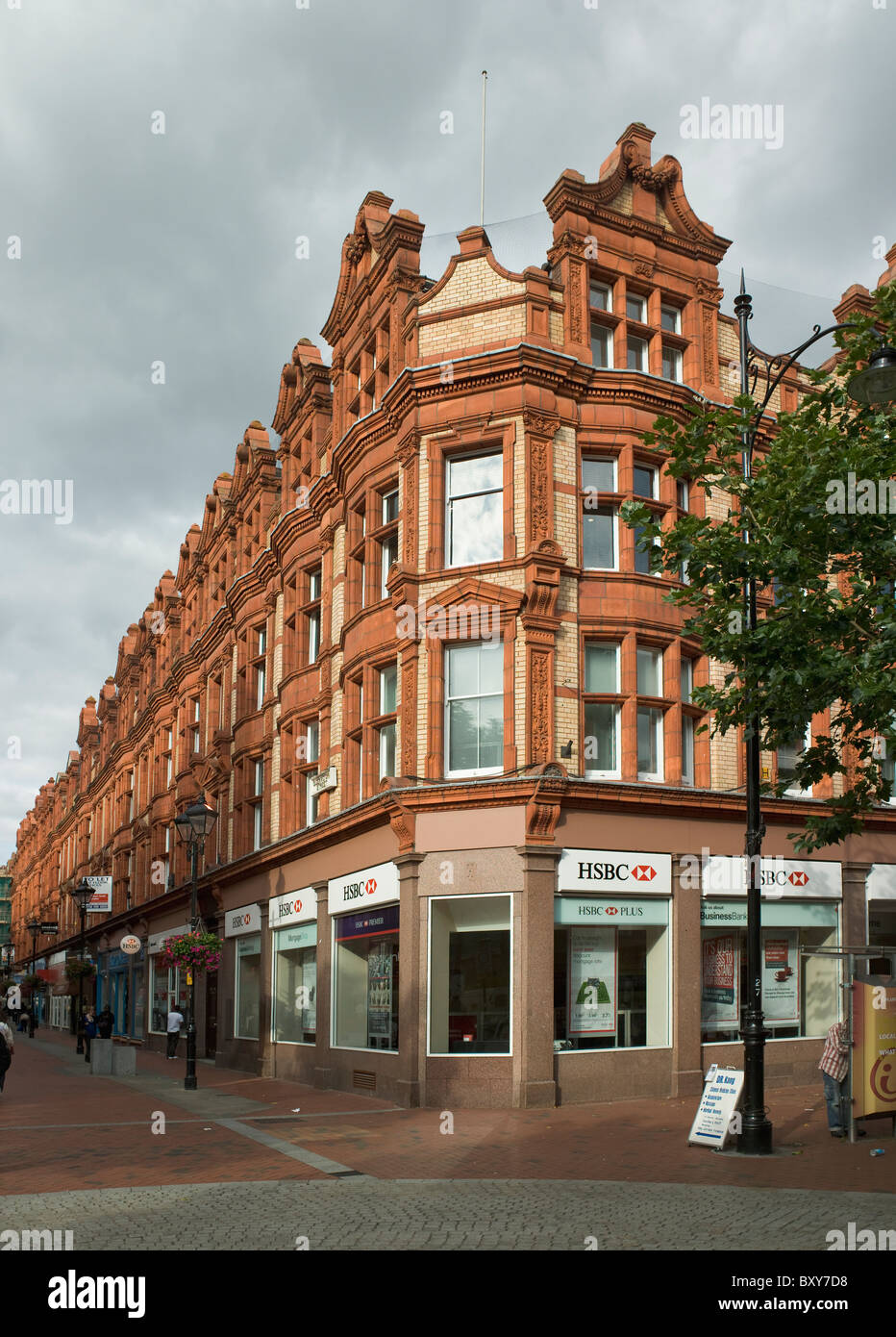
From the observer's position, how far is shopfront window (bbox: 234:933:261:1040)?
32.6 metres

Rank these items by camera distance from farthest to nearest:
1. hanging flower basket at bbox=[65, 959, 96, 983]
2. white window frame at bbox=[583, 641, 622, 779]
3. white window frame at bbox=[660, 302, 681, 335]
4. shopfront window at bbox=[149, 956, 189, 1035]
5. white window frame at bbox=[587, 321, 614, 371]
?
shopfront window at bbox=[149, 956, 189, 1035], hanging flower basket at bbox=[65, 959, 96, 983], white window frame at bbox=[660, 302, 681, 335], white window frame at bbox=[587, 321, 614, 371], white window frame at bbox=[583, 641, 622, 779]

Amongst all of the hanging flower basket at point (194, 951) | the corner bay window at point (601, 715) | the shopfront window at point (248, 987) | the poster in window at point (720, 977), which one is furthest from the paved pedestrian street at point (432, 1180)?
the shopfront window at point (248, 987)

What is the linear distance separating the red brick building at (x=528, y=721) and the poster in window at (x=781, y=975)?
0.07 metres

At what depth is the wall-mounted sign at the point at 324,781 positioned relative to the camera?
88.6ft

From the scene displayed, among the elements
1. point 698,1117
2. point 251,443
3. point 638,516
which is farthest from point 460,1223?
point 251,443

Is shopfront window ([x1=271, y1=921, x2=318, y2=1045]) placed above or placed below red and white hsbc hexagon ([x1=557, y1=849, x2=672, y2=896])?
below

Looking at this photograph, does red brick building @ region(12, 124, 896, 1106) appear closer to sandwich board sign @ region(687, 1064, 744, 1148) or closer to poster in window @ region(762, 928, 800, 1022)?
poster in window @ region(762, 928, 800, 1022)

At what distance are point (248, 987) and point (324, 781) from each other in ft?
30.2

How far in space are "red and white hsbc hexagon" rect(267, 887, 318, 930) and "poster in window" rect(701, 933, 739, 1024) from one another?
9046 millimetres

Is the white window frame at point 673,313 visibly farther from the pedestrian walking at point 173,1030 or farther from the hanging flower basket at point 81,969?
the hanging flower basket at point 81,969

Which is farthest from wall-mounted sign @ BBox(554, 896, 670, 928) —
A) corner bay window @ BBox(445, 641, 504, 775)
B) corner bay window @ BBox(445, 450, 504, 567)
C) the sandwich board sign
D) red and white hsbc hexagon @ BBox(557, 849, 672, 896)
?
corner bay window @ BBox(445, 450, 504, 567)

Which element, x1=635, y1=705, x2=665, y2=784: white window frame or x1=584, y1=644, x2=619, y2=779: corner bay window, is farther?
x1=635, y1=705, x2=665, y2=784: white window frame

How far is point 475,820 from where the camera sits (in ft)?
69.5
